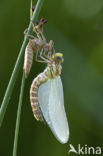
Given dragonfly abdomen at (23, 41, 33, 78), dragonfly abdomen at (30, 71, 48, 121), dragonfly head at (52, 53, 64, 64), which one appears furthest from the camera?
dragonfly head at (52, 53, 64, 64)

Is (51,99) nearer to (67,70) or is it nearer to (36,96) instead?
(36,96)

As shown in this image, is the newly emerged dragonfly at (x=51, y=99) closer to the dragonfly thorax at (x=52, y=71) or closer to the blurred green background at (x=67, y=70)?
the dragonfly thorax at (x=52, y=71)

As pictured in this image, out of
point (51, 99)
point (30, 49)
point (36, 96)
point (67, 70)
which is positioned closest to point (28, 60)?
point (30, 49)

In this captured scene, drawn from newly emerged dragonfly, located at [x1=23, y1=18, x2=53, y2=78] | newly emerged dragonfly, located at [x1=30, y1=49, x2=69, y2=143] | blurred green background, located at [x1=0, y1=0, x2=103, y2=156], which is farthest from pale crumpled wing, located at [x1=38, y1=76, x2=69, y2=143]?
blurred green background, located at [x1=0, y1=0, x2=103, y2=156]

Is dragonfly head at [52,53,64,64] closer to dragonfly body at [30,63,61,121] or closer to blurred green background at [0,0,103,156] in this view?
dragonfly body at [30,63,61,121]

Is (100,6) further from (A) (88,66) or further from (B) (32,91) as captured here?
(B) (32,91)

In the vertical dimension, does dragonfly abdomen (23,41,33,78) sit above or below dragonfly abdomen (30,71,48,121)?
above

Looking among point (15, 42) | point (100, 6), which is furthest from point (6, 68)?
point (100, 6)

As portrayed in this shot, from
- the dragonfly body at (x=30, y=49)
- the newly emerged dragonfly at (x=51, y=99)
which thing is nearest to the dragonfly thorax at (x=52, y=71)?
the newly emerged dragonfly at (x=51, y=99)
